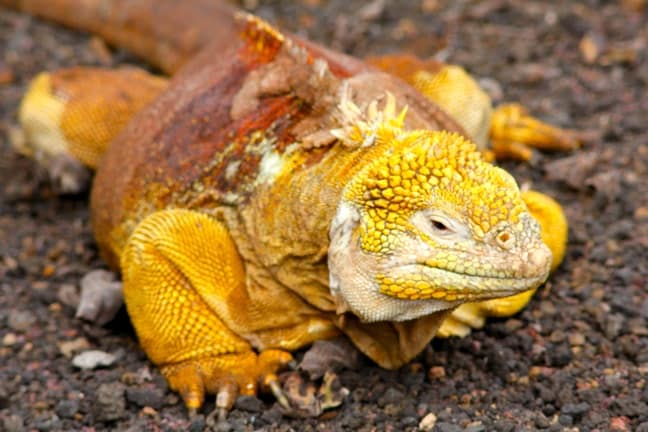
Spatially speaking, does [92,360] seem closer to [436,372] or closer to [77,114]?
[436,372]

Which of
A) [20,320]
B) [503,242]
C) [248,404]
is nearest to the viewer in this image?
[503,242]

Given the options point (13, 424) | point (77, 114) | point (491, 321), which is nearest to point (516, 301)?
point (491, 321)

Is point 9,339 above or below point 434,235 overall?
below

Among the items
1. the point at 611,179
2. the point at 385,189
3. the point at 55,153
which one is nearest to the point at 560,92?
the point at 611,179

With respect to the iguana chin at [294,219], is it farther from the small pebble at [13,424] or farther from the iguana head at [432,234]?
the small pebble at [13,424]

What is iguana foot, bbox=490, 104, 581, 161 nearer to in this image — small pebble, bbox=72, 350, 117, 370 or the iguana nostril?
small pebble, bbox=72, 350, 117, 370

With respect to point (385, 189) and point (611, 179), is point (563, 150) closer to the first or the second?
point (611, 179)

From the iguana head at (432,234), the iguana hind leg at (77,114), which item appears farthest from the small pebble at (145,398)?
the iguana hind leg at (77,114)

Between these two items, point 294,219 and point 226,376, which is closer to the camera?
point 294,219
